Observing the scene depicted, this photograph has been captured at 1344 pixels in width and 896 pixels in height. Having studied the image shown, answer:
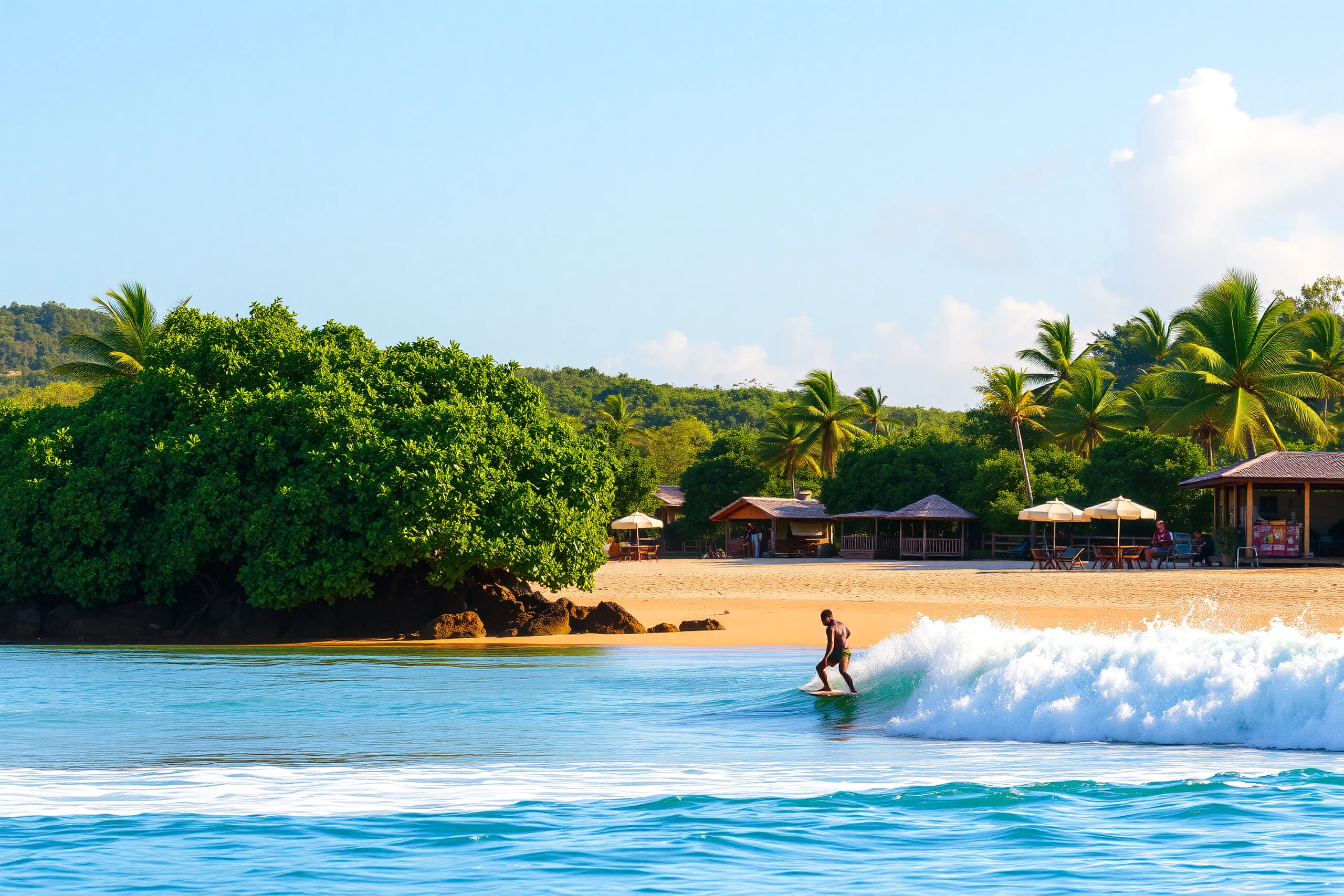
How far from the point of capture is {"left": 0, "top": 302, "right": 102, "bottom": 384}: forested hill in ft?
379

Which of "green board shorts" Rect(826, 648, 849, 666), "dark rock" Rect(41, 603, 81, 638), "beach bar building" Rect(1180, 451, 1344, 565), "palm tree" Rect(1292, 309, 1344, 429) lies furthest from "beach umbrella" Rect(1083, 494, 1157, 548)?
"dark rock" Rect(41, 603, 81, 638)

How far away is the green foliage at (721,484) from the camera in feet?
183

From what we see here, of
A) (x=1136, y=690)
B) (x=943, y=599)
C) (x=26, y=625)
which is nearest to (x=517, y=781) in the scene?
(x=1136, y=690)

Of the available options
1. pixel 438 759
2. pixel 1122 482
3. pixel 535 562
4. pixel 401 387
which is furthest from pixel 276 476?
pixel 1122 482

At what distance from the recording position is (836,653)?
14375 millimetres

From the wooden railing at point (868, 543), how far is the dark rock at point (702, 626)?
74.6ft

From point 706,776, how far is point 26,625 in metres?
17.7

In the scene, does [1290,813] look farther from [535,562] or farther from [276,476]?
[276,476]

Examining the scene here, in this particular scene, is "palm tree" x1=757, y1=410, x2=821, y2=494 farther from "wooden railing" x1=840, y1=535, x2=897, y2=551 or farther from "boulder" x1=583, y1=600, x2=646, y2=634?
"boulder" x1=583, y1=600, x2=646, y2=634

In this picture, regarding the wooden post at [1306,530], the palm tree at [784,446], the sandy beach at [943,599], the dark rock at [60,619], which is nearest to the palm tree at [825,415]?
the palm tree at [784,446]

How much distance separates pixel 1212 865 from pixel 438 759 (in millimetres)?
6343

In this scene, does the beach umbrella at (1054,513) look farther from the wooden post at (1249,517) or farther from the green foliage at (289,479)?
the green foliage at (289,479)

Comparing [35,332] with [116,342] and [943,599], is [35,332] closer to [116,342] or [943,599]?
[116,342]

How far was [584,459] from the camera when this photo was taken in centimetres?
2364
